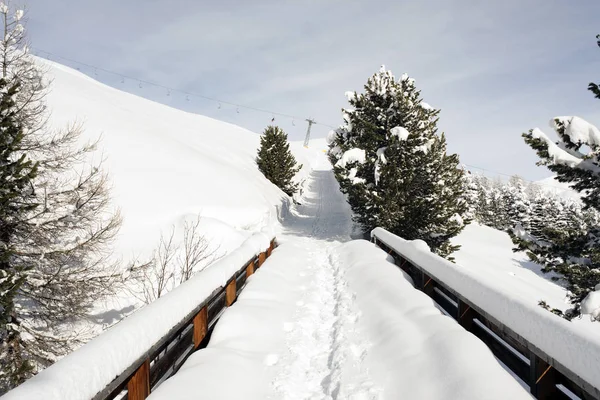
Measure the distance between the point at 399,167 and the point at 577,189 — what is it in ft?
24.1

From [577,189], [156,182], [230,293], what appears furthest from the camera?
[156,182]

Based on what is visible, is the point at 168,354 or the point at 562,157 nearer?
the point at 168,354

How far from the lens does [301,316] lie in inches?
222

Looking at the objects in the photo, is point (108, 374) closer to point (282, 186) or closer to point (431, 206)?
point (431, 206)

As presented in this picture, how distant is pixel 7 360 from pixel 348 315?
8628 mm

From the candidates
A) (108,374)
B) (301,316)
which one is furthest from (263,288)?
(108,374)

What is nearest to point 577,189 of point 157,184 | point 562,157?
point 562,157

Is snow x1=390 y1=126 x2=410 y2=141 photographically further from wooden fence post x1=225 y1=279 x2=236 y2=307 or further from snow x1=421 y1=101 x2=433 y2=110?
wooden fence post x1=225 y1=279 x2=236 y2=307

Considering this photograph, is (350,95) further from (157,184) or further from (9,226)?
(9,226)

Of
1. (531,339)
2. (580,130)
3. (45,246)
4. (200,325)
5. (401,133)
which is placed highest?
(401,133)

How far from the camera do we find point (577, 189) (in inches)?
338

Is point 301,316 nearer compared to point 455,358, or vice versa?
point 455,358

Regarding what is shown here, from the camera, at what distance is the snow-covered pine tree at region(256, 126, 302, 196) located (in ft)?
102

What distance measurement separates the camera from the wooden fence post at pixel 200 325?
397cm
